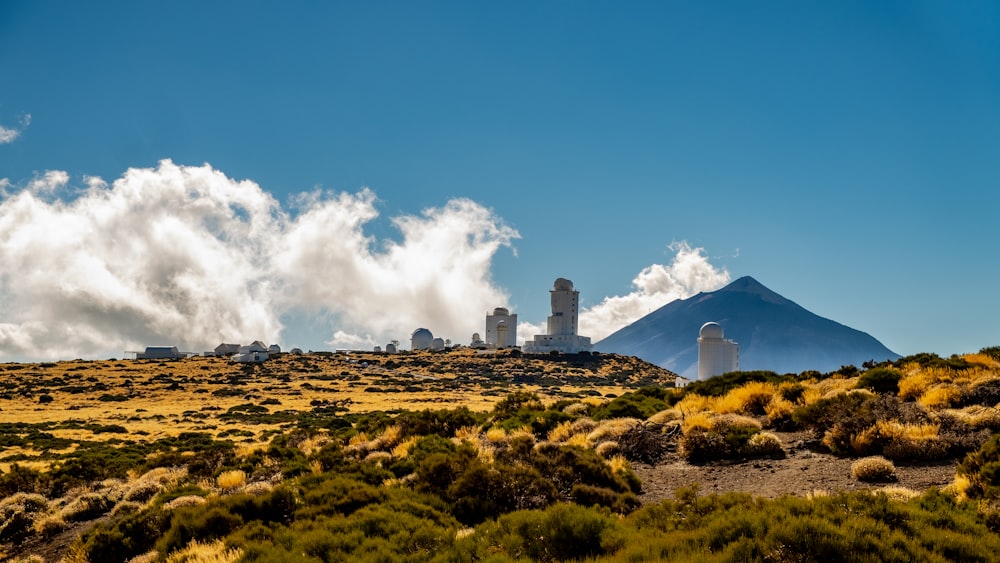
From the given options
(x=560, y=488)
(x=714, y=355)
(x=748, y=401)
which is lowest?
(x=560, y=488)

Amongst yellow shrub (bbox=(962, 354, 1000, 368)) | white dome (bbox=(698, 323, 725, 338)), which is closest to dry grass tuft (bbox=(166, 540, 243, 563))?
yellow shrub (bbox=(962, 354, 1000, 368))

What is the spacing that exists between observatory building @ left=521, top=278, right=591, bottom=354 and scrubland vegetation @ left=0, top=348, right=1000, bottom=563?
281ft

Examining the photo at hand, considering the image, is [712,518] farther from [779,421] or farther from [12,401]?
[12,401]

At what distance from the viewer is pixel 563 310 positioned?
4432 inches

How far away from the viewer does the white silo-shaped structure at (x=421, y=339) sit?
411 feet

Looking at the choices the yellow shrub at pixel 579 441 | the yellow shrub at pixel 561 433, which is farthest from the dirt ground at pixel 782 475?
the yellow shrub at pixel 561 433

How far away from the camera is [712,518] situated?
311 inches

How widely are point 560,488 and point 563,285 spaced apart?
103156mm

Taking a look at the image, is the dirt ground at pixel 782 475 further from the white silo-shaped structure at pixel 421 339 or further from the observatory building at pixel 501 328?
the white silo-shaped structure at pixel 421 339

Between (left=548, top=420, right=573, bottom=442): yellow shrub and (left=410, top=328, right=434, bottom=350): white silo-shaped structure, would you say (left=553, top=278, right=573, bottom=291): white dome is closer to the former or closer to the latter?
(left=410, top=328, right=434, bottom=350): white silo-shaped structure

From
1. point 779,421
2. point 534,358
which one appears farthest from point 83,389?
point 779,421

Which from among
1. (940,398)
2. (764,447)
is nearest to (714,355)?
(940,398)

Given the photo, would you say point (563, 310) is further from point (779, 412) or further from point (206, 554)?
point (206, 554)

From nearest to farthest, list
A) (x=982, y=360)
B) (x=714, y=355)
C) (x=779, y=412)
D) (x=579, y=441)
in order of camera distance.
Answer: (x=579, y=441) → (x=779, y=412) → (x=982, y=360) → (x=714, y=355)
